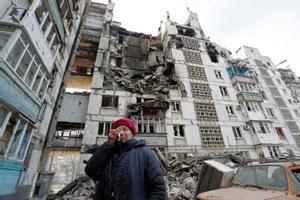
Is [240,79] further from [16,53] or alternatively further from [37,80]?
[16,53]

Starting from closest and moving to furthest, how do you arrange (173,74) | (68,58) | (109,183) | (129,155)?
(109,183) < (129,155) < (68,58) < (173,74)

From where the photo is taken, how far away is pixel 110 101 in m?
17.8

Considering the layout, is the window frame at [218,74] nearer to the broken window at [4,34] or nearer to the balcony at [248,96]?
the balcony at [248,96]

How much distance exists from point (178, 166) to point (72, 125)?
11304mm

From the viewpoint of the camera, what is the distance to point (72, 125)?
16.8 metres

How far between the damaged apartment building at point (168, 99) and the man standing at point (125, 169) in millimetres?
13127

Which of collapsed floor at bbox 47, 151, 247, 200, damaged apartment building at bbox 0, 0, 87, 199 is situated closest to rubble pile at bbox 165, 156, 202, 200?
collapsed floor at bbox 47, 151, 247, 200

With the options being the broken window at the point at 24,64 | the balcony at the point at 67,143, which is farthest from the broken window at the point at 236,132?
the broken window at the point at 24,64

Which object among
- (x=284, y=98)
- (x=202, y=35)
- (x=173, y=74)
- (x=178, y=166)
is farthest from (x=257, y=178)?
(x=284, y=98)

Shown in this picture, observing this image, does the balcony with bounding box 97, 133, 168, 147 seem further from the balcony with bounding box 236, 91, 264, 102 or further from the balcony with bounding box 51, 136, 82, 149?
the balcony with bounding box 236, 91, 264, 102

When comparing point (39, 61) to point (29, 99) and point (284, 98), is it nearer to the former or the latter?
point (29, 99)

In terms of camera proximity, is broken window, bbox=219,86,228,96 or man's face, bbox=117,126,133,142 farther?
broken window, bbox=219,86,228,96

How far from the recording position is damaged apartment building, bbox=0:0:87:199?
6.27 meters

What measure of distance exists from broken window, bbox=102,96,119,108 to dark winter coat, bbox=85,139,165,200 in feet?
51.2
